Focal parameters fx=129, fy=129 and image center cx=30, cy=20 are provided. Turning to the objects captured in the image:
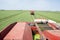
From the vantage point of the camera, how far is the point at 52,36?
2.40 metres

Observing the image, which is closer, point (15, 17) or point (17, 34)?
point (17, 34)

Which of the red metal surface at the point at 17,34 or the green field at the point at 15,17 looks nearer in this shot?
the red metal surface at the point at 17,34

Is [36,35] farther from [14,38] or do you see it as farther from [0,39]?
[14,38]

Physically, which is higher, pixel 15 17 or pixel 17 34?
pixel 17 34

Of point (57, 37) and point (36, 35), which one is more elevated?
point (57, 37)

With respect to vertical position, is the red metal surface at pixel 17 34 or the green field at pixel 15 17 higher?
the red metal surface at pixel 17 34

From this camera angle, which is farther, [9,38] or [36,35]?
[36,35]

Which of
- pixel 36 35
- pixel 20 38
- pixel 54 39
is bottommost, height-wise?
pixel 36 35

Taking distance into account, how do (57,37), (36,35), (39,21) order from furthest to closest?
(39,21) → (36,35) → (57,37)

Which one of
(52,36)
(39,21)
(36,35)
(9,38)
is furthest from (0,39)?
(39,21)

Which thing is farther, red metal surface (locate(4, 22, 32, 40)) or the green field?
the green field

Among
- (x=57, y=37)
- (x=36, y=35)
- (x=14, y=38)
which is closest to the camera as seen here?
(x=14, y=38)

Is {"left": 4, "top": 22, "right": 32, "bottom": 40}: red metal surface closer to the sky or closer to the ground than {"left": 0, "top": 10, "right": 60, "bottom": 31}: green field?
closer to the sky

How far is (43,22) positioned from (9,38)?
13.7 ft
